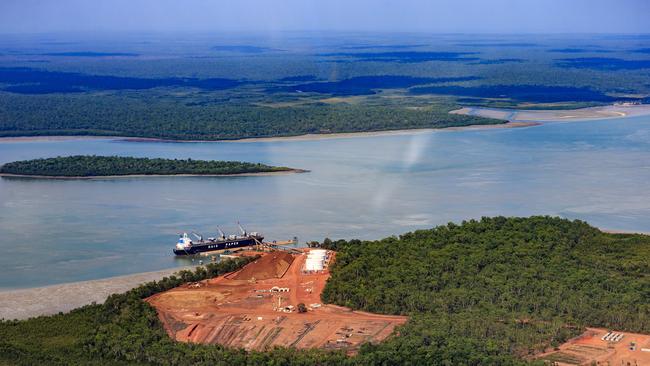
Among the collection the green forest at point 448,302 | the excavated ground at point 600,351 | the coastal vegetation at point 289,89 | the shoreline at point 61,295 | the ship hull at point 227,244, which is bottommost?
the coastal vegetation at point 289,89

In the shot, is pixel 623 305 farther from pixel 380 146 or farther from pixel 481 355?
pixel 380 146

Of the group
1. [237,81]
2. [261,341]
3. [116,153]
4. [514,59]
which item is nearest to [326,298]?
[261,341]

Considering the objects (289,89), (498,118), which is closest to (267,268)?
(498,118)

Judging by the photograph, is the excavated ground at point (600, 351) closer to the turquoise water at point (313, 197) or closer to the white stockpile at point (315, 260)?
the white stockpile at point (315, 260)

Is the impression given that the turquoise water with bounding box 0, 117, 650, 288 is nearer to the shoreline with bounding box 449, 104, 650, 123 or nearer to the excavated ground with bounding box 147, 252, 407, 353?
the excavated ground with bounding box 147, 252, 407, 353

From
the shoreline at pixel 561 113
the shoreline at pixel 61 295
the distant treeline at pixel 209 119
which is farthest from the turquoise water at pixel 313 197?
the shoreline at pixel 561 113

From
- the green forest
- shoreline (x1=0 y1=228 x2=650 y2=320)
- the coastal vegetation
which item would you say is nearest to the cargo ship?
the green forest

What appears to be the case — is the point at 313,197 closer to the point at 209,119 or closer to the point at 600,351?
the point at 600,351
